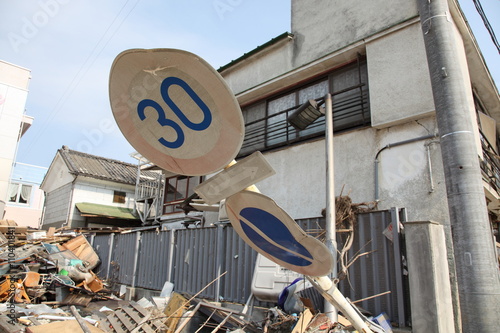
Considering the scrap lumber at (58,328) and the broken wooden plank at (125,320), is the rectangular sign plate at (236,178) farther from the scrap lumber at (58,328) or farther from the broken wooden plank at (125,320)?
the broken wooden plank at (125,320)

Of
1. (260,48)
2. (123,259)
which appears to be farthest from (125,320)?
(260,48)

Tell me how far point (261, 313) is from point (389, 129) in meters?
4.73

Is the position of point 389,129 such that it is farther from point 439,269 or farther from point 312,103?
point 439,269

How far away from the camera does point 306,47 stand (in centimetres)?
923

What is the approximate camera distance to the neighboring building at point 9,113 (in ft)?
62.7

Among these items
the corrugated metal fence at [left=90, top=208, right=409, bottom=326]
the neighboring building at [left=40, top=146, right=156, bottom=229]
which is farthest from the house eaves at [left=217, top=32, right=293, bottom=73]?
the neighboring building at [left=40, top=146, right=156, bottom=229]

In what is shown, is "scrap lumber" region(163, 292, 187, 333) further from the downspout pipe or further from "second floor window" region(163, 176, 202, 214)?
"second floor window" region(163, 176, 202, 214)

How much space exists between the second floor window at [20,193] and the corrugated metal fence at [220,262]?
18.5 m

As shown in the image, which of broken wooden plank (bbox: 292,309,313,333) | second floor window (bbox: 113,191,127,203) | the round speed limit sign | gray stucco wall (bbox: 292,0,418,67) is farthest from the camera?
second floor window (bbox: 113,191,127,203)


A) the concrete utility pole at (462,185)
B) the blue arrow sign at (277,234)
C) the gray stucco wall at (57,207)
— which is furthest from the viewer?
the gray stucco wall at (57,207)

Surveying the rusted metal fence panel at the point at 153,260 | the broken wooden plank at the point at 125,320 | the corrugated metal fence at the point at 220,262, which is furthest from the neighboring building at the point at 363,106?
the broken wooden plank at the point at 125,320

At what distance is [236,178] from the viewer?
2078 millimetres

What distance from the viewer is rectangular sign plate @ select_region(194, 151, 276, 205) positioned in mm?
1998

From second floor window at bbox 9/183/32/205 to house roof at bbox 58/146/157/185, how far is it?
7363mm
